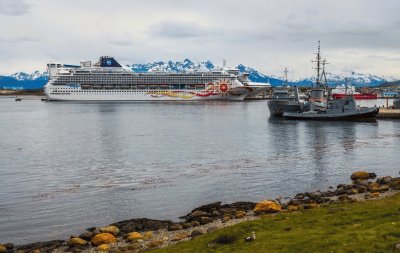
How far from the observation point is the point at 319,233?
1207 cm

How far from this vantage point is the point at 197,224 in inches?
672

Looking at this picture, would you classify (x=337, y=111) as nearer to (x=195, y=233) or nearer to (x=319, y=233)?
(x=195, y=233)

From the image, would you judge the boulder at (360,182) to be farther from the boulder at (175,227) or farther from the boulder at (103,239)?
the boulder at (103,239)

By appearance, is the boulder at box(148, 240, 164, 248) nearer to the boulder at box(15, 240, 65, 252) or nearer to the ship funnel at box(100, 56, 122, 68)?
the boulder at box(15, 240, 65, 252)

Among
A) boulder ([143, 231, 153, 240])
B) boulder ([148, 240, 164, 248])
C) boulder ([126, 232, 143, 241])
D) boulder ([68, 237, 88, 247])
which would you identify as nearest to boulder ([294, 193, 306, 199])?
boulder ([143, 231, 153, 240])

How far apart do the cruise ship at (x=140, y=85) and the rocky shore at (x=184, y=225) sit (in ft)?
479

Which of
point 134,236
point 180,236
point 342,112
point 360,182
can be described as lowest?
point 360,182

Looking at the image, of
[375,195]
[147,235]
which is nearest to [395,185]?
[375,195]

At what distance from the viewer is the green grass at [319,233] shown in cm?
1069

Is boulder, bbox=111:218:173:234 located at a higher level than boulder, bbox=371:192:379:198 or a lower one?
lower

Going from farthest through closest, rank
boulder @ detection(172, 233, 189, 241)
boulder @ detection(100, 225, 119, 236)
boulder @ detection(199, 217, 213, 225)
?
boulder @ detection(199, 217, 213, 225) → boulder @ detection(100, 225, 119, 236) → boulder @ detection(172, 233, 189, 241)

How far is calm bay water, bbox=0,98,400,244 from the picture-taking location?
20281mm

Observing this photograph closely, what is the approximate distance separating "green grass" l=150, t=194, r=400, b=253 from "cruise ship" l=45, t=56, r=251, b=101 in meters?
153

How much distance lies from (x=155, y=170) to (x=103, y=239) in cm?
1567
